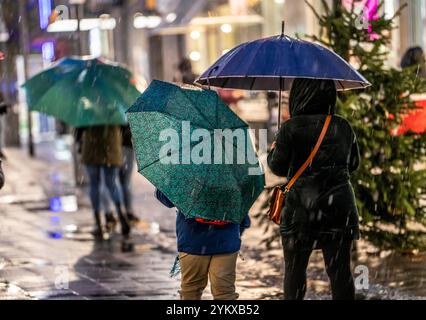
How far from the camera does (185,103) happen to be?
6.72 meters

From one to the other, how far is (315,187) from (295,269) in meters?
0.55

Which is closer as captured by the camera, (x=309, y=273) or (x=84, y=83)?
(x=309, y=273)

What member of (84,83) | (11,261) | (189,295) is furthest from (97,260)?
(189,295)

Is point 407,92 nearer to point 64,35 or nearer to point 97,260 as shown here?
point 97,260

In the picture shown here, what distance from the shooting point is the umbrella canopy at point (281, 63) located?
7169 mm

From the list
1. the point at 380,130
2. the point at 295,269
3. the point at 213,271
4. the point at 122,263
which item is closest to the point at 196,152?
the point at 213,271

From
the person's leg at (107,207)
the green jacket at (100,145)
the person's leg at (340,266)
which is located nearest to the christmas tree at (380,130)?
the person's leg at (340,266)

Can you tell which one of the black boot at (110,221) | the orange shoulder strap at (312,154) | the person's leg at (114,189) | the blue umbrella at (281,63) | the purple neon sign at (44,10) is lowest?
the black boot at (110,221)

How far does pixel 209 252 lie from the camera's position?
6.72 meters

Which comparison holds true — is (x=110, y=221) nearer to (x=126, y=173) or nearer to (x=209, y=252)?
(x=126, y=173)

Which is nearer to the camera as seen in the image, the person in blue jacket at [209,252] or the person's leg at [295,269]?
the person in blue jacket at [209,252]

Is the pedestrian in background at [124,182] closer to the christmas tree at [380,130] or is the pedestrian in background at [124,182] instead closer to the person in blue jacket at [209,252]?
the christmas tree at [380,130]

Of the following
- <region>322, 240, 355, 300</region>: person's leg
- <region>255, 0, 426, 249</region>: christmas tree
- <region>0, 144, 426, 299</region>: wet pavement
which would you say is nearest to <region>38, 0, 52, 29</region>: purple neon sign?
<region>0, 144, 426, 299</region>: wet pavement
